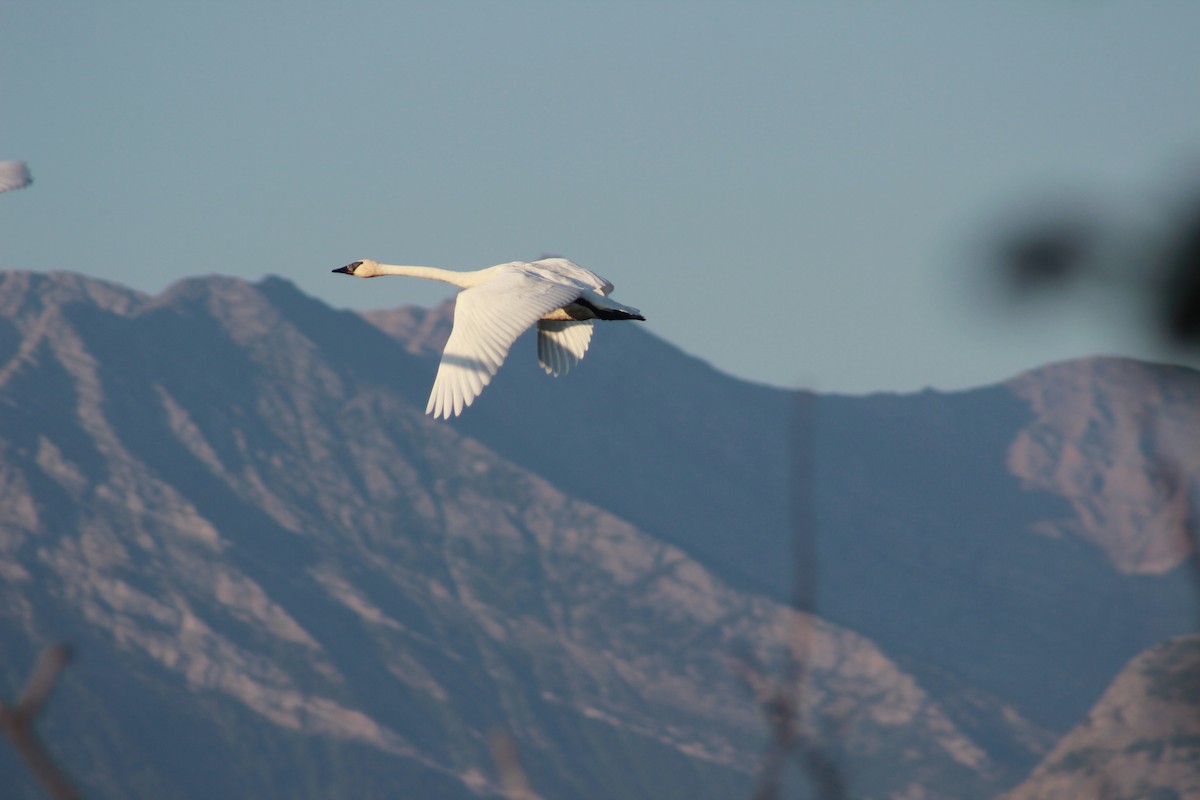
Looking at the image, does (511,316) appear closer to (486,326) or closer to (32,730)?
→ (486,326)

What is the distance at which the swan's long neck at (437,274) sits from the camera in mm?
22652

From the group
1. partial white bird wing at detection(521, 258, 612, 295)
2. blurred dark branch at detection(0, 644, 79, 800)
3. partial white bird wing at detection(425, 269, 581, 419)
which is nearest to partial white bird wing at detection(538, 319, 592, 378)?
partial white bird wing at detection(521, 258, 612, 295)

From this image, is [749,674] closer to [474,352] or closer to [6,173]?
[474,352]

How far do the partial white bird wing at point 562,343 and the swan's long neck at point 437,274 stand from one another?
48.2 inches

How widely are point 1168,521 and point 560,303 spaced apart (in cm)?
1339

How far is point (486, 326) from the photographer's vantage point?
18.2m

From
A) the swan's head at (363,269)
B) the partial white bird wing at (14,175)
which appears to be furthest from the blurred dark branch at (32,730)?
the swan's head at (363,269)

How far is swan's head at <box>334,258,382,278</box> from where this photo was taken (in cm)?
2864

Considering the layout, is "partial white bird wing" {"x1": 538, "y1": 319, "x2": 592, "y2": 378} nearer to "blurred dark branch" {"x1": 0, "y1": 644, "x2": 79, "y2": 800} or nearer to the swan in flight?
the swan in flight

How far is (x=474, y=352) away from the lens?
1753cm

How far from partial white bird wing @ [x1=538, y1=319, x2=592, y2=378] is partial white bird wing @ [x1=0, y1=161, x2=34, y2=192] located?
7.04 metres

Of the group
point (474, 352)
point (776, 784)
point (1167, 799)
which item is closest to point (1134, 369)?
point (776, 784)

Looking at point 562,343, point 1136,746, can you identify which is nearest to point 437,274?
point 562,343

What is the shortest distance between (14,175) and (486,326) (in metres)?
4.91
